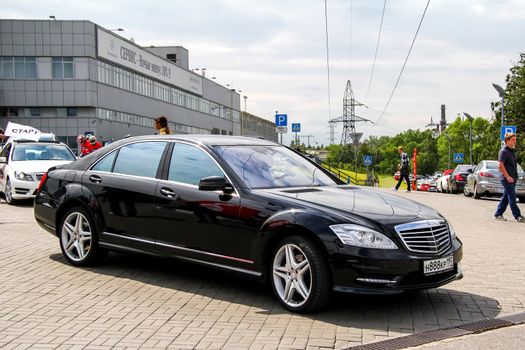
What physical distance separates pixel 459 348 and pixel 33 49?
5613 cm

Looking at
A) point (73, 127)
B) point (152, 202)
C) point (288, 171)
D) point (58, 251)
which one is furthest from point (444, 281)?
point (73, 127)

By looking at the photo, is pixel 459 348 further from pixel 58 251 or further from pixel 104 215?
pixel 58 251

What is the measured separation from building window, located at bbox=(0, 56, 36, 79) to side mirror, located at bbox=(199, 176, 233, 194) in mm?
53529

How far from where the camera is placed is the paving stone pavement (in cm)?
461

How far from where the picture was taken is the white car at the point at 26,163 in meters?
15.3

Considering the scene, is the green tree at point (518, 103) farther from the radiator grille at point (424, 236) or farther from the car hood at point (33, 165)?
the radiator grille at point (424, 236)

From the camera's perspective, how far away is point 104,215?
685 centimetres

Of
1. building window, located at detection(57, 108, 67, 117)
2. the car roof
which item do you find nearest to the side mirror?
the car roof

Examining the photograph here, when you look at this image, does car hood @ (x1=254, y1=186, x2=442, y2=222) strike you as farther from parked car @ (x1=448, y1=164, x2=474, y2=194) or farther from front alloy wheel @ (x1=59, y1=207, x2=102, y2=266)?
parked car @ (x1=448, y1=164, x2=474, y2=194)

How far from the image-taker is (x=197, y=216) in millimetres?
5938

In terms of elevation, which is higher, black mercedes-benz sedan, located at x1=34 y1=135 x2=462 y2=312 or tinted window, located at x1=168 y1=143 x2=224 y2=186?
tinted window, located at x1=168 y1=143 x2=224 y2=186

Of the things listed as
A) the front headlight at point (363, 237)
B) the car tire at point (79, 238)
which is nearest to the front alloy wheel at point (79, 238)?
the car tire at point (79, 238)

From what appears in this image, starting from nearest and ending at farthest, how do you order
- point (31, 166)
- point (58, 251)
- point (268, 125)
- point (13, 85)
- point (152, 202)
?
point (152, 202)
point (58, 251)
point (31, 166)
point (13, 85)
point (268, 125)

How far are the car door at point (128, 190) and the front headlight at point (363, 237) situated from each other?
2197 mm
